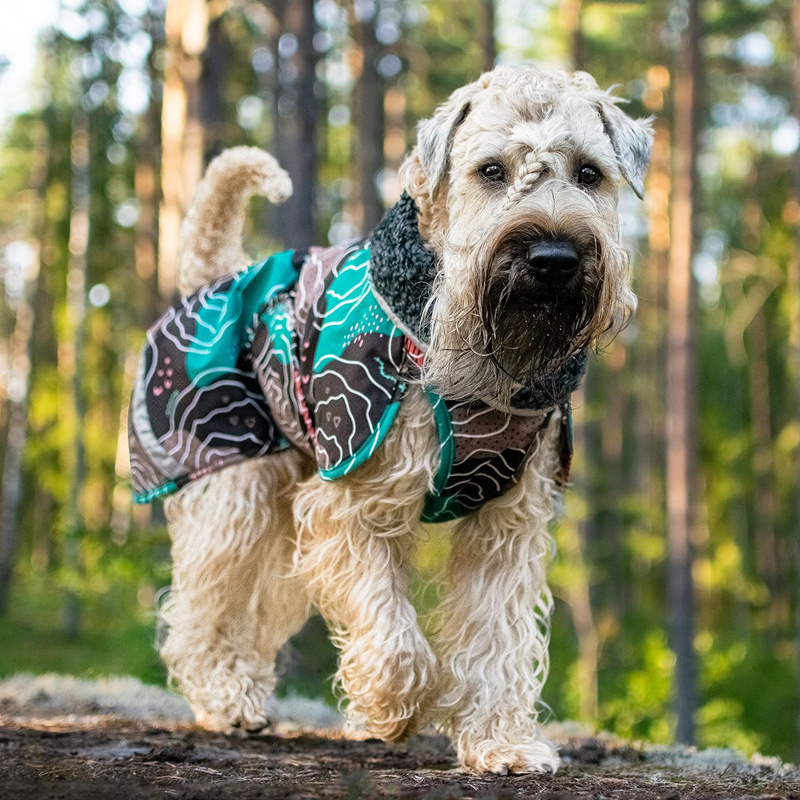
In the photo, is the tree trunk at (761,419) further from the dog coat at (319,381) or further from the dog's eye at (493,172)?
the dog's eye at (493,172)

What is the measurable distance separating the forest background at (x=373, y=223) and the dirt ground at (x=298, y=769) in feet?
2.50

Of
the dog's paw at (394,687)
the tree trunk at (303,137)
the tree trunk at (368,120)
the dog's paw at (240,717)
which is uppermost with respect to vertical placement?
the tree trunk at (368,120)

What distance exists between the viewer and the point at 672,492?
1227 cm

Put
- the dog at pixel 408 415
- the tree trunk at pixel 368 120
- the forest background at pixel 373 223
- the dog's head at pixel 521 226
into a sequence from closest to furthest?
the dog's head at pixel 521 226
the dog at pixel 408 415
the forest background at pixel 373 223
the tree trunk at pixel 368 120

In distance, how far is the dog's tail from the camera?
4.25m

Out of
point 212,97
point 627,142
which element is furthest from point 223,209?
point 212,97

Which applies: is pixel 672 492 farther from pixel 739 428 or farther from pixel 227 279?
pixel 739 428

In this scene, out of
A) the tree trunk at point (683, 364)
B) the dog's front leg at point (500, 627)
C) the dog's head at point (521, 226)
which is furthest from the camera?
the tree trunk at point (683, 364)

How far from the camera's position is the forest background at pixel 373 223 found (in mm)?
10617

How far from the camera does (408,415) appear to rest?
321 centimetres

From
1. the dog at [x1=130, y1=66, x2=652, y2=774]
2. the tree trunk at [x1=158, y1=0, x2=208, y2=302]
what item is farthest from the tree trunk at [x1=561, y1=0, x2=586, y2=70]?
the dog at [x1=130, y1=66, x2=652, y2=774]

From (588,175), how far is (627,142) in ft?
0.99

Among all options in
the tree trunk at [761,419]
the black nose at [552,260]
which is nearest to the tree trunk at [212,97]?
the black nose at [552,260]

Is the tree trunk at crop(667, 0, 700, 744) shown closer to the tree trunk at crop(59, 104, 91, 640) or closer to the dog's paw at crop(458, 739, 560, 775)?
the tree trunk at crop(59, 104, 91, 640)
